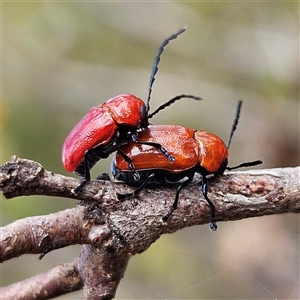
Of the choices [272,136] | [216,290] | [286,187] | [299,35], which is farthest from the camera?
[272,136]

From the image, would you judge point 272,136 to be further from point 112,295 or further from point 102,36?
point 112,295

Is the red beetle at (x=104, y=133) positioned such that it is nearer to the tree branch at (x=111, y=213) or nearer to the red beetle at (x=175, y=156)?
the red beetle at (x=175, y=156)

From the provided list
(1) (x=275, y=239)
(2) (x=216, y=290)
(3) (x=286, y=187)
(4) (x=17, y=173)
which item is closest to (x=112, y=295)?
(4) (x=17, y=173)

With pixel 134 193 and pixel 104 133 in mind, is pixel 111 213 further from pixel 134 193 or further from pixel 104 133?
pixel 104 133

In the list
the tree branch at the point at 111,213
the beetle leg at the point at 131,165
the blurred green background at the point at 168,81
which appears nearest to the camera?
the tree branch at the point at 111,213

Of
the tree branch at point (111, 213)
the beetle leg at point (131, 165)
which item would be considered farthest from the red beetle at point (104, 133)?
the tree branch at point (111, 213)

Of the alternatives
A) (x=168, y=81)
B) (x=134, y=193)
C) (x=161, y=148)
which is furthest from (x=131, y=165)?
(x=168, y=81)

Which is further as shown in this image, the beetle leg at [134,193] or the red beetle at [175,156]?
the red beetle at [175,156]
